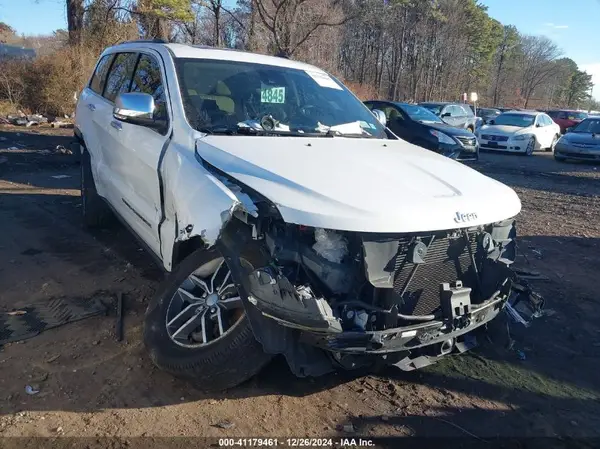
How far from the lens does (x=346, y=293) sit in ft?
9.21

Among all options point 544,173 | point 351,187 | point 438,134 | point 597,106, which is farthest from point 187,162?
point 597,106

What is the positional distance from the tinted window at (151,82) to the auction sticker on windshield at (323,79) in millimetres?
1340

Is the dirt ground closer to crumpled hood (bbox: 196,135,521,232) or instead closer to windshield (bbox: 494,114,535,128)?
crumpled hood (bbox: 196,135,521,232)

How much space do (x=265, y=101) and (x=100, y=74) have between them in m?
2.71

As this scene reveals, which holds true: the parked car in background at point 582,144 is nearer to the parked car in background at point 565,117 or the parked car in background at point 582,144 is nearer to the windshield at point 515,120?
the windshield at point 515,120

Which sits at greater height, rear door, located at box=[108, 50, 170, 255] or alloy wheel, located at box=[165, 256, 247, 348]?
rear door, located at box=[108, 50, 170, 255]

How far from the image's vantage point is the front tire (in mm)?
3002

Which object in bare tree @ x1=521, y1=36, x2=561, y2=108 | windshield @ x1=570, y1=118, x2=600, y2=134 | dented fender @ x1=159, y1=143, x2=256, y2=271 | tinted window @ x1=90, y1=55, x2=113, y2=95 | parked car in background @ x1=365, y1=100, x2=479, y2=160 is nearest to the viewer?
dented fender @ x1=159, y1=143, x2=256, y2=271

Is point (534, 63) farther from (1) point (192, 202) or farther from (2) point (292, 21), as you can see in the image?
(1) point (192, 202)

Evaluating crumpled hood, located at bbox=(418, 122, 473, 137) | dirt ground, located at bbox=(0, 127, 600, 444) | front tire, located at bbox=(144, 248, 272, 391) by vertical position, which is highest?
crumpled hood, located at bbox=(418, 122, 473, 137)

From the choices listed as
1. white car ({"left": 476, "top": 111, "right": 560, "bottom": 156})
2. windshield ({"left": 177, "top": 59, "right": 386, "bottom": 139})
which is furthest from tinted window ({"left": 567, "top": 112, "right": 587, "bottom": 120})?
windshield ({"left": 177, "top": 59, "right": 386, "bottom": 139})

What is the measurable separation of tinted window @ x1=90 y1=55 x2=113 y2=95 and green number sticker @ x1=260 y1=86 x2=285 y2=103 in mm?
2352

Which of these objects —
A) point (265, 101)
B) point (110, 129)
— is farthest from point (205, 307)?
point (110, 129)

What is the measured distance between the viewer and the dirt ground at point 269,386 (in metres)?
2.95
